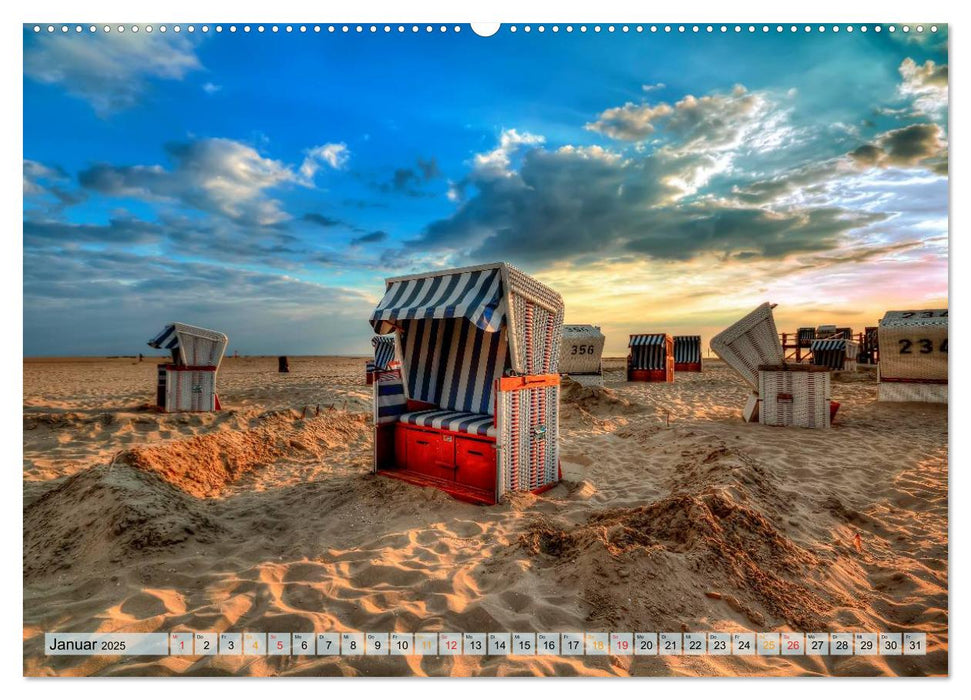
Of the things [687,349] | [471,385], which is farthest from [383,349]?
[687,349]

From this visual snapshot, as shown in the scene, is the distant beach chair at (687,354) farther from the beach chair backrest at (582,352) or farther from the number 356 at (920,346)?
the number 356 at (920,346)

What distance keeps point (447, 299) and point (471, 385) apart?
64.3 inches

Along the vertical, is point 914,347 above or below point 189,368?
above

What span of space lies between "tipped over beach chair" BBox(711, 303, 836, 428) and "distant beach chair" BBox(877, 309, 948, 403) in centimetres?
407

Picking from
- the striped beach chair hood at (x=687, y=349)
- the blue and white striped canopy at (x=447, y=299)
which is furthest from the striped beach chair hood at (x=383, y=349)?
the striped beach chair hood at (x=687, y=349)

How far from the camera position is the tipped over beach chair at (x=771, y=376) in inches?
394

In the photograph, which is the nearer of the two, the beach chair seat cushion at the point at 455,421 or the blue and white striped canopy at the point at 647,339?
the beach chair seat cushion at the point at 455,421

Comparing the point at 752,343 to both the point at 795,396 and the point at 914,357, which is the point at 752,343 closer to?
the point at 795,396

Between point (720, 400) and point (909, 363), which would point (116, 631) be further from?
point (909, 363)

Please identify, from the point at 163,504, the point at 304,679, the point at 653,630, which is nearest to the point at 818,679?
the point at 653,630

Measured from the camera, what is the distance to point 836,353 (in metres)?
22.5

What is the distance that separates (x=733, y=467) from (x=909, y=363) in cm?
1007

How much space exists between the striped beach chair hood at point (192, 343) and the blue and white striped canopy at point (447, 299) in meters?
8.19

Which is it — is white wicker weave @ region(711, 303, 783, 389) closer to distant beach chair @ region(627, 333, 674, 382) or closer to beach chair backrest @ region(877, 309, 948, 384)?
beach chair backrest @ region(877, 309, 948, 384)
